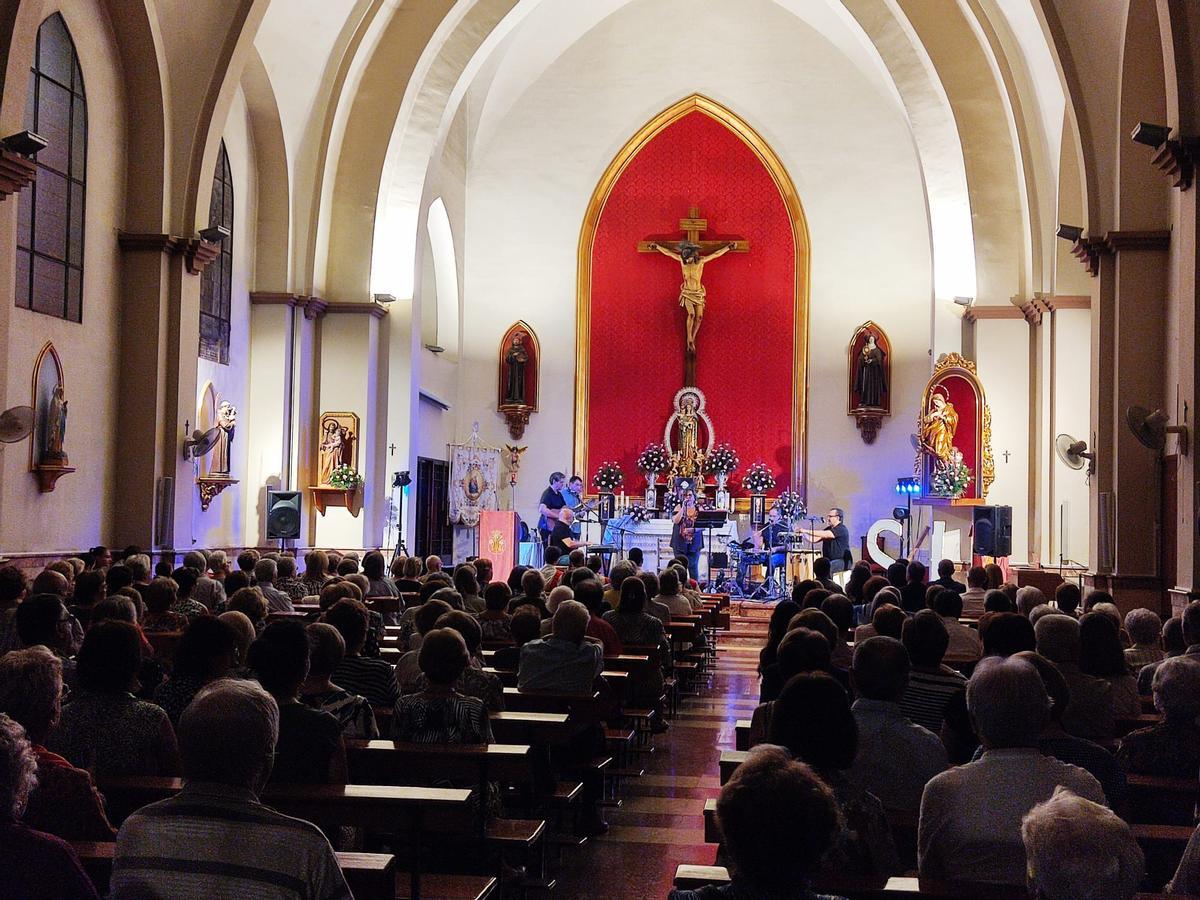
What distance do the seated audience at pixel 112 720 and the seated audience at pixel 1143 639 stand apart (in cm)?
479

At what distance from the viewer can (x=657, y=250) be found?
21.9 m

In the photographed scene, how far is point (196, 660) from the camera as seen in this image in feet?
15.2

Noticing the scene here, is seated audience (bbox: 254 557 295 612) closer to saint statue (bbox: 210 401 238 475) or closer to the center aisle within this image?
the center aisle

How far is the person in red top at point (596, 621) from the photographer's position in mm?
7668

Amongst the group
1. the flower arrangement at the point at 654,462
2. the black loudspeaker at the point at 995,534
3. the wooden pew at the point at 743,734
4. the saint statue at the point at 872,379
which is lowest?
the wooden pew at the point at 743,734

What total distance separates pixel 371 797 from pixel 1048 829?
1.96 m

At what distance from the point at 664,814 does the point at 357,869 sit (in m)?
3.86

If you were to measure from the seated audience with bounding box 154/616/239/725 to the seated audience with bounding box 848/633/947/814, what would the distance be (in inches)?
85.3

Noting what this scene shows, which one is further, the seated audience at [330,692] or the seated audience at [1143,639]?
the seated audience at [1143,639]

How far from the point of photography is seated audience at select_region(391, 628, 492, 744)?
15.4 ft

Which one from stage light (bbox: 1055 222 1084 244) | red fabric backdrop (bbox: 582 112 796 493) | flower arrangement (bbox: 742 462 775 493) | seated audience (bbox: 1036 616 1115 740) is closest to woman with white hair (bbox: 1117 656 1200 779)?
seated audience (bbox: 1036 616 1115 740)

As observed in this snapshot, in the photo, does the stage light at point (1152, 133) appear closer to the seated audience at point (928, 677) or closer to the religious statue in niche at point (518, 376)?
the seated audience at point (928, 677)

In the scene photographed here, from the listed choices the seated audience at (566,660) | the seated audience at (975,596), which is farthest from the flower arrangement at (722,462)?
the seated audience at (566,660)

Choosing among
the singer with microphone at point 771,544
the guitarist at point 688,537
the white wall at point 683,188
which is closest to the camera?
the singer with microphone at point 771,544
